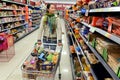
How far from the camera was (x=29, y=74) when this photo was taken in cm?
232

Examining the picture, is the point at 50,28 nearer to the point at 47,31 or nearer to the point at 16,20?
the point at 47,31

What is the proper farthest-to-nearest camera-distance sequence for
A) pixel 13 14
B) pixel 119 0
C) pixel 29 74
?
pixel 13 14 < pixel 29 74 < pixel 119 0

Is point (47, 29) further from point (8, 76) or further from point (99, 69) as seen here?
point (99, 69)

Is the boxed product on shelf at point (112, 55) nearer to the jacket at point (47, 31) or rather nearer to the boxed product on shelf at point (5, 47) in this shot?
the jacket at point (47, 31)

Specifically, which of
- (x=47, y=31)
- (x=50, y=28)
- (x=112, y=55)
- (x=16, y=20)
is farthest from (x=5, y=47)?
(x=112, y=55)

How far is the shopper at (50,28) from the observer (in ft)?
12.7

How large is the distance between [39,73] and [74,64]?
2560mm

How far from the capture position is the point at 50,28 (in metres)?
4.00

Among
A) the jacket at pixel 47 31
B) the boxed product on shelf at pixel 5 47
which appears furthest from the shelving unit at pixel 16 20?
the jacket at pixel 47 31

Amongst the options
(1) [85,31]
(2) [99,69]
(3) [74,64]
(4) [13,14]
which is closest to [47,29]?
(1) [85,31]

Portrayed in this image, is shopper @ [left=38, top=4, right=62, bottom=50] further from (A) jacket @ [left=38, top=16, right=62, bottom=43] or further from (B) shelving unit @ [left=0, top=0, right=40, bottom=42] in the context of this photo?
(B) shelving unit @ [left=0, top=0, right=40, bottom=42]

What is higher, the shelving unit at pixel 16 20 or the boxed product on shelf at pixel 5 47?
the shelving unit at pixel 16 20

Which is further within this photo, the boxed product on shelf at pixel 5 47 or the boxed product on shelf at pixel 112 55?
the boxed product on shelf at pixel 5 47

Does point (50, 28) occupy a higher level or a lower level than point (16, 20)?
lower
